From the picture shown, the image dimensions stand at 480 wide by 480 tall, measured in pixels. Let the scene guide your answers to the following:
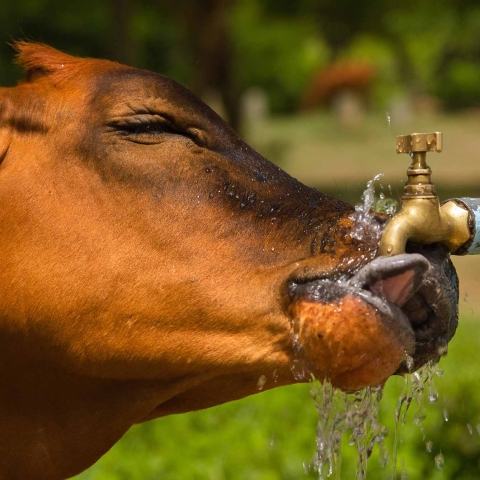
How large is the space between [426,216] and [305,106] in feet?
109

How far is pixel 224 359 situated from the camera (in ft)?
9.04

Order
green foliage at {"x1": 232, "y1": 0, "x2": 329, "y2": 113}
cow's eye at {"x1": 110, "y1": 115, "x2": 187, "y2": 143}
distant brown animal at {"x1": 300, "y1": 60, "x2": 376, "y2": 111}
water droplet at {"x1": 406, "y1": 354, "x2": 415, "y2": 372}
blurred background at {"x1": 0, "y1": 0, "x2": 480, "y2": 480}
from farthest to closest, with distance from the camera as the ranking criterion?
distant brown animal at {"x1": 300, "y1": 60, "x2": 376, "y2": 111} < green foliage at {"x1": 232, "y1": 0, "x2": 329, "y2": 113} < blurred background at {"x1": 0, "y1": 0, "x2": 480, "y2": 480} < cow's eye at {"x1": 110, "y1": 115, "x2": 187, "y2": 143} < water droplet at {"x1": 406, "y1": 354, "x2": 415, "y2": 372}

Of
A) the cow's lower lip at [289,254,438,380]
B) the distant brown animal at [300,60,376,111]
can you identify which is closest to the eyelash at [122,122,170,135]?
the cow's lower lip at [289,254,438,380]

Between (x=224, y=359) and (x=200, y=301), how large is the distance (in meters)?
0.18

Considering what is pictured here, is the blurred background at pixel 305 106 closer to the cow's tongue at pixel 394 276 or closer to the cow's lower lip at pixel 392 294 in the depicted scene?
the cow's lower lip at pixel 392 294

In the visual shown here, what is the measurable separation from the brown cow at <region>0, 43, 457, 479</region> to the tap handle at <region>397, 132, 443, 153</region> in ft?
0.87

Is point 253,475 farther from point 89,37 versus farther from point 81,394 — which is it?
point 89,37

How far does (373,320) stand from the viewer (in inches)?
102

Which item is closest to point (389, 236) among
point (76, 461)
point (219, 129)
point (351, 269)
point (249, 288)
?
point (351, 269)

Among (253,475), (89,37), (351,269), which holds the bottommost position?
(253,475)

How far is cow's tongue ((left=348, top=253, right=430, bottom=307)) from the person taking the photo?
8.34 feet

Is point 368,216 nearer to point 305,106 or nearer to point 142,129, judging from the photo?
point 142,129

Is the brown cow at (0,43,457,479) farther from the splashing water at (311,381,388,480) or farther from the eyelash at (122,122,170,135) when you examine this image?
the splashing water at (311,381,388,480)

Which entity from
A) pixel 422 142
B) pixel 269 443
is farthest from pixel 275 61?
pixel 422 142
